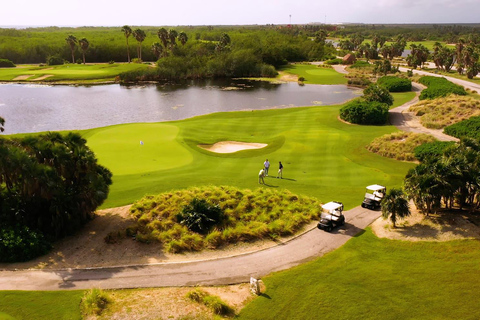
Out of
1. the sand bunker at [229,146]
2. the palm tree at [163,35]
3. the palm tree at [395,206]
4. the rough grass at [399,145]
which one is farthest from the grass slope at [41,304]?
the palm tree at [163,35]

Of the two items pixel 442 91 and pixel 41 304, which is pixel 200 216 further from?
pixel 442 91

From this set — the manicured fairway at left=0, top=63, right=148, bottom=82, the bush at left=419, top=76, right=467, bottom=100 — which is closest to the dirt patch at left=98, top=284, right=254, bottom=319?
the bush at left=419, top=76, right=467, bottom=100

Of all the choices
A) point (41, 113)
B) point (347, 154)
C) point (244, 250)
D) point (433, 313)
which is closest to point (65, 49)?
point (41, 113)

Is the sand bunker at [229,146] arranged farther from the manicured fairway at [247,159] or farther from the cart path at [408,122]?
the cart path at [408,122]

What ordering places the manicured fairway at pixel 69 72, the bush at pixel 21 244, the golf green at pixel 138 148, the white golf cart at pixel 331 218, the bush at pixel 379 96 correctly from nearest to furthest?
the bush at pixel 21 244
the white golf cart at pixel 331 218
the golf green at pixel 138 148
the bush at pixel 379 96
the manicured fairway at pixel 69 72

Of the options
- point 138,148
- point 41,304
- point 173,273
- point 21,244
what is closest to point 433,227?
point 173,273

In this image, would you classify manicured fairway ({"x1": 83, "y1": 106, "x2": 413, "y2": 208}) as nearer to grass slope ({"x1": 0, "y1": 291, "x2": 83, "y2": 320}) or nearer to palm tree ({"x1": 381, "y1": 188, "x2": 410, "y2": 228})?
palm tree ({"x1": 381, "y1": 188, "x2": 410, "y2": 228})

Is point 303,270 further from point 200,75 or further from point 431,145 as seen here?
point 200,75
